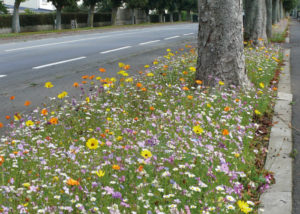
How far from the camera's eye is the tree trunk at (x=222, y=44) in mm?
6668

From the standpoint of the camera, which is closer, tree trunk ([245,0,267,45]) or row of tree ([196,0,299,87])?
row of tree ([196,0,299,87])

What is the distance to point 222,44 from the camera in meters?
6.69

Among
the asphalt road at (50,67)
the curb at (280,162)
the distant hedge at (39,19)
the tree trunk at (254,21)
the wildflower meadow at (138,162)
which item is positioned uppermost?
the distant hedge at (39,19)

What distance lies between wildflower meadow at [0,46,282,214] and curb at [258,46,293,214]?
10 cm

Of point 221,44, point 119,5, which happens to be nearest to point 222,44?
point 221,44

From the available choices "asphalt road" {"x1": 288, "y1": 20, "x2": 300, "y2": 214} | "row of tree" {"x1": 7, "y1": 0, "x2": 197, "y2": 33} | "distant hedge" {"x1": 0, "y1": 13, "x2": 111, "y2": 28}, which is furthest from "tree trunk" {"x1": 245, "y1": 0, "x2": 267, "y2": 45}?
"distant hedge" {"x1": 0, "y1": 13, "x2": 111, "y2": 28}

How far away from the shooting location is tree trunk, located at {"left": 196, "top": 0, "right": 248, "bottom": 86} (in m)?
6.67

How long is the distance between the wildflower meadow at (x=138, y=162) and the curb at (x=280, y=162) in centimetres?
10

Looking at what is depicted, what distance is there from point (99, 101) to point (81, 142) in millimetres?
1679

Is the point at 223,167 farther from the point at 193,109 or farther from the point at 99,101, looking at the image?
the point at 99,101

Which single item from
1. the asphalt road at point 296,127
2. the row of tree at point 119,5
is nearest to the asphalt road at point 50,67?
the asphalt road at point 296,127

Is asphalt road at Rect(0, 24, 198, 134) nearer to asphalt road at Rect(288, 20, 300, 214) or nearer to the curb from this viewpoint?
the curb

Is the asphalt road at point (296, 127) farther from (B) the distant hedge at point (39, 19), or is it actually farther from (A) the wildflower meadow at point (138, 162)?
(B) the distant hedge at point (39, 19)

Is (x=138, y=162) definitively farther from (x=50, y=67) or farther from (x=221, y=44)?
(x=50, y=67)
